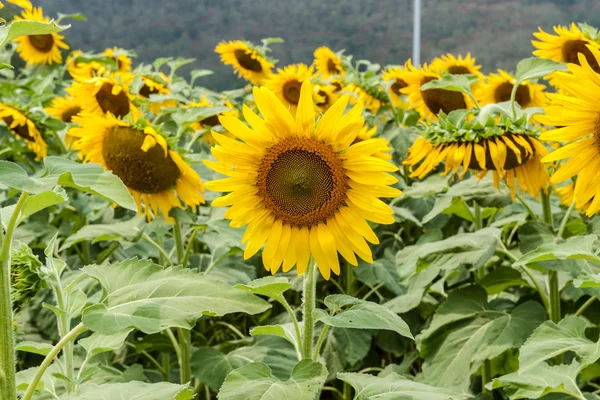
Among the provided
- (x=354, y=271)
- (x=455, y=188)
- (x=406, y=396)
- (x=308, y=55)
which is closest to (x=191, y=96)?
(x=354, y=271)

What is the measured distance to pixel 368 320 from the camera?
892 mm

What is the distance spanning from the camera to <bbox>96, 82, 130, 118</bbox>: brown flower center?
1.94m

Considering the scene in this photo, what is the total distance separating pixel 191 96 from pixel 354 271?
1.04 metres

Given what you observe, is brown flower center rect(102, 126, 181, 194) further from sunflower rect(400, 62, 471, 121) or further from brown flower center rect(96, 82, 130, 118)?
sunflower rect(400, 62, 471, 121)

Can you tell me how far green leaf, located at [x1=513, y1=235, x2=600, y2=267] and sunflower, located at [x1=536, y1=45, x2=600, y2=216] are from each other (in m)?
0.05

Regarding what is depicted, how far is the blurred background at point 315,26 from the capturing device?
6656mm

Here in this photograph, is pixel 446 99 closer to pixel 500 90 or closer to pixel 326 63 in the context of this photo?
pixel 500 90

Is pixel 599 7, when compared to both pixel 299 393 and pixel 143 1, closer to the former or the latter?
pixel 143 1

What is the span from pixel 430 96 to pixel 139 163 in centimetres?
89

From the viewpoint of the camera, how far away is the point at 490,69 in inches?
265

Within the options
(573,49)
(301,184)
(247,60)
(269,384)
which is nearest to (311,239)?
(301,184)

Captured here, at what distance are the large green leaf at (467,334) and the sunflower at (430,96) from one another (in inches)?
27.0

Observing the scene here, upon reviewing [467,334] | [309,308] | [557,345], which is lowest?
[467,334]

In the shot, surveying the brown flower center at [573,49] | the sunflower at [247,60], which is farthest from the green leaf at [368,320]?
the sunflower at [247,60]
